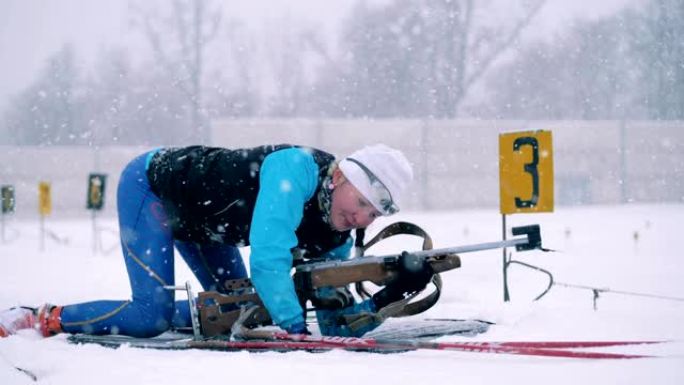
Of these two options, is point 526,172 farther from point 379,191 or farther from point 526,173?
point 379,191

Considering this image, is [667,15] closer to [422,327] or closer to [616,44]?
[616,44]

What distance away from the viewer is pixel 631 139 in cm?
2728

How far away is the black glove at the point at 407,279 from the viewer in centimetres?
361

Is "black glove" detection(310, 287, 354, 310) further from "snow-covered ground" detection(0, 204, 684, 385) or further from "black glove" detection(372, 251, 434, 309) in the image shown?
"snow-covered ground" detection(0, 204, 684, 385)

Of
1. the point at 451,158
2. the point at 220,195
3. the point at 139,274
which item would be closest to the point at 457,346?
the point at 220,195

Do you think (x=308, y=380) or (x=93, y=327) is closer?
(x=308, y=380)

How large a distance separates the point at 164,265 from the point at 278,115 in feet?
120

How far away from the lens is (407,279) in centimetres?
363

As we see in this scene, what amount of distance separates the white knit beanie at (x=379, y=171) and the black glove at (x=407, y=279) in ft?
1.12

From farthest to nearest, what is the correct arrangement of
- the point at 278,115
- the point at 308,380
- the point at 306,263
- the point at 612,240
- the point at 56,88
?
the point at 56,88, the point at 278,115, the point at 612,240, the point at 306,263, the point at 308,380

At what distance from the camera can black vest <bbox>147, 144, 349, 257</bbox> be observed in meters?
3.61

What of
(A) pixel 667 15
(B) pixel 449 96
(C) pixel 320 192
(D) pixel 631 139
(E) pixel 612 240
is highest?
(A) pixel 667 15

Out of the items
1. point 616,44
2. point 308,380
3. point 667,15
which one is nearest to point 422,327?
point 308,380

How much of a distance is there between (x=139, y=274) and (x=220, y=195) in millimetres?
670
